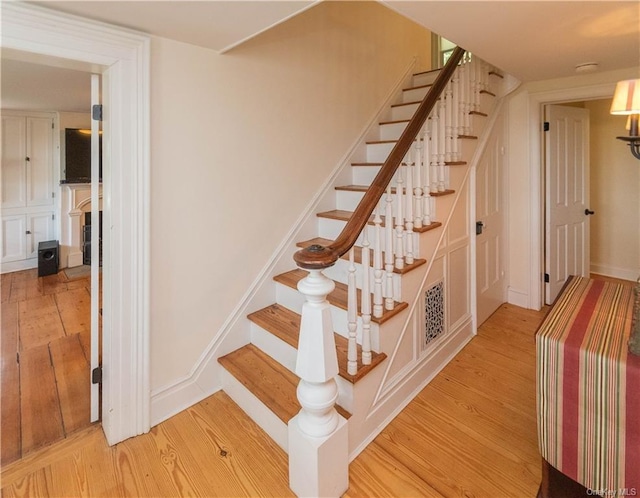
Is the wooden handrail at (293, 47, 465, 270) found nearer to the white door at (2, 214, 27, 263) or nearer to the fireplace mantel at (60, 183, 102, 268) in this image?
the fireplace mantel at (60, 183, 102, 268)

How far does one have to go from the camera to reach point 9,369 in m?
2.46

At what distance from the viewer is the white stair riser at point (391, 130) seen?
303 cm

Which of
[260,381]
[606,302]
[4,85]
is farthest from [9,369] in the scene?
[606,302]

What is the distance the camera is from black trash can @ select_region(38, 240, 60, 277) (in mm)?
4770

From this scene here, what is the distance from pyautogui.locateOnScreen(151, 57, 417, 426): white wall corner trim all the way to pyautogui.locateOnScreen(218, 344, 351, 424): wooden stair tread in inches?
3.3

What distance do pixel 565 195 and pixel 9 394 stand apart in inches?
183

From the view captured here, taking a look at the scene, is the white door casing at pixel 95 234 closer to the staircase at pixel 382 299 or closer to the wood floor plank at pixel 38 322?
the staircase at pixel 382 299

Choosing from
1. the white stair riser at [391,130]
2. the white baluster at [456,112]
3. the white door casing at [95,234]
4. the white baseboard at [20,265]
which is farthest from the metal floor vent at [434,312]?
the white baseboard at [20,265]

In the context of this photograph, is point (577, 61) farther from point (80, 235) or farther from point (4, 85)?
point (80, 235)

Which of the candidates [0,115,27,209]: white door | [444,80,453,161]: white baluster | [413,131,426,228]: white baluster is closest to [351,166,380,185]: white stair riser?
[444,80,453,161]: white baluster

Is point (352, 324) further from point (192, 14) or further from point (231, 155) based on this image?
point (192, 14)

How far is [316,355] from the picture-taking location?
4.50ft

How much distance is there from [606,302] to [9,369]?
3578mm

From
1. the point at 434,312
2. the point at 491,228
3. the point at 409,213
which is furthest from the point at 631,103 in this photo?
the point at 491,228
